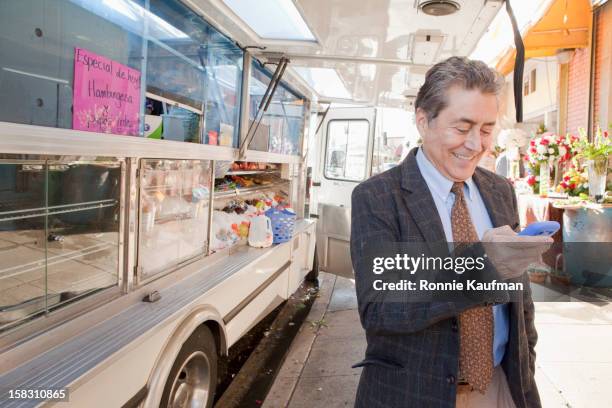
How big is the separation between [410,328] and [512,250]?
34 centimetres

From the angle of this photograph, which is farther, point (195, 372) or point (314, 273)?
point (314, 273)

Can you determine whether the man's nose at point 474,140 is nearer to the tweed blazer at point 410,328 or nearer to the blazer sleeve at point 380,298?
the tweed blazer at point 410,328

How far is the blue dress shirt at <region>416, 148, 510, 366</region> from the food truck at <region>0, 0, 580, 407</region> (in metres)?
1.40

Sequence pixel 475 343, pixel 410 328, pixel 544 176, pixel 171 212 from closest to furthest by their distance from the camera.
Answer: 1. pixel 410 328
2. pixel 475 343
3. pixel 171 212
4. pixel 544 176

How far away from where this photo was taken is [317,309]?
5488 mm

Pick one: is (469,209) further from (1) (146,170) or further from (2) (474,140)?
(1) (146,170)

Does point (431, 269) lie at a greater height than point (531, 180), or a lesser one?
lesser

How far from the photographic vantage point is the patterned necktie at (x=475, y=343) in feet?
4.43

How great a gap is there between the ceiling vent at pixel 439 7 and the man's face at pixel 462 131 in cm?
144

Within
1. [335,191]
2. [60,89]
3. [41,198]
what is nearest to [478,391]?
[41,198]

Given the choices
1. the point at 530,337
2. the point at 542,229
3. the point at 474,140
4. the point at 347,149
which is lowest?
the point at 530,337

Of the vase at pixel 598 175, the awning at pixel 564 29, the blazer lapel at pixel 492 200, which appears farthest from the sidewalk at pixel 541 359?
the awning at pixel 564 29

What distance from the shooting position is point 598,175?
5.59 m

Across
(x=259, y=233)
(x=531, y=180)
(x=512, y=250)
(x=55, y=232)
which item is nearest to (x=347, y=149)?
(x=531, y=180)
